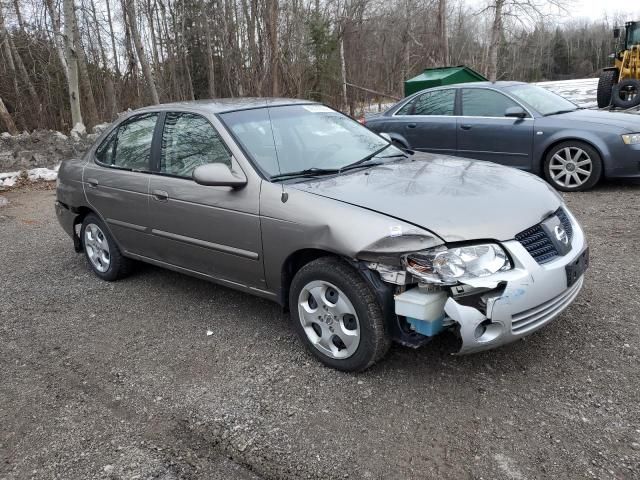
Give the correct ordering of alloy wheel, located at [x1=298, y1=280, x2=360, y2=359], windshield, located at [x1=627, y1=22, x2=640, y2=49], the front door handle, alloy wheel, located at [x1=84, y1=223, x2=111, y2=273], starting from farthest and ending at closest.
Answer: windshield, located at [x1=627, y1=22, x2=640, y2=49]
alloy wheel, located at [x1=84, y1=223, x2=111, y2=273]
the front door handle
alloy wheel, located at [x1=298, y1=280, x2=360, y2=359]

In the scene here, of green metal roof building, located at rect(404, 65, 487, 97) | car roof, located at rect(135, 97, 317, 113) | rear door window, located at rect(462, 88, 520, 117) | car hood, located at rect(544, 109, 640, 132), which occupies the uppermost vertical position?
green metal roof building, located at rect(404, 65, 487, 97)

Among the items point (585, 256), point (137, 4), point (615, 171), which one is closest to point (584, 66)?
point (137, 4)

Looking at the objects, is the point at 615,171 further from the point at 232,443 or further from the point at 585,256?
the point at 232,443

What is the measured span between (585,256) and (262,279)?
2.03 m

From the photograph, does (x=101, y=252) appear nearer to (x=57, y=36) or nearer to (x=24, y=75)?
(x=24, y=75)

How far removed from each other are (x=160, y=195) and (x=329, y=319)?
176 centimetres

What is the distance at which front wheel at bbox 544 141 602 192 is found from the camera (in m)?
6.67

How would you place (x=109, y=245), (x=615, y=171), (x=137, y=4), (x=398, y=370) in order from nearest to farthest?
(x=398, y=370) → (x=109, y=245) → (x=615, y=171) → (x=137, y=4)

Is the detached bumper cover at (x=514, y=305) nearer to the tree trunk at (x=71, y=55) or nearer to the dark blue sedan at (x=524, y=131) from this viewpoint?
the dark blue sedan at (x=524, y=131)

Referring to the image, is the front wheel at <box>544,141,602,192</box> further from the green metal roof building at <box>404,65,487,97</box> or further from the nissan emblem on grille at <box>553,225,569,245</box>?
the green metal roof building at <box>404,65,487,97</box>

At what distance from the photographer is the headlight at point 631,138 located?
6363mm

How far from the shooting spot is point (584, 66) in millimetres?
65875

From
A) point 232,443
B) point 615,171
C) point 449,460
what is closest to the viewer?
point 449,460

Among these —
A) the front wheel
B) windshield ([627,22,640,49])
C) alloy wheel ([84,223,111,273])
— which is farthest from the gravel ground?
windshield ([627,22,640,49])
